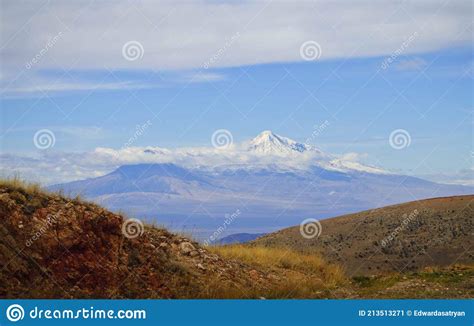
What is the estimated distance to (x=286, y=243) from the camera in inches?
1693

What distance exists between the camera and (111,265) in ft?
60.8

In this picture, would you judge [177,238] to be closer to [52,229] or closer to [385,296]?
[52,229]

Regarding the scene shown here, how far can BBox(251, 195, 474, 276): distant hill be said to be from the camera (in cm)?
3566

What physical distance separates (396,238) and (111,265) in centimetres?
2509

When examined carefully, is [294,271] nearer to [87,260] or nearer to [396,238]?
[87,260]

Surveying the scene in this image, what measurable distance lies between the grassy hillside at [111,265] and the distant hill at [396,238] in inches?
441

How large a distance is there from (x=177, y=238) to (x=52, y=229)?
530 centimetres

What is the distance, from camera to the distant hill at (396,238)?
35.7 metres

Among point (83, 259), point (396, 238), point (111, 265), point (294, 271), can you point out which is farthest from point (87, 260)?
point (396, 238)

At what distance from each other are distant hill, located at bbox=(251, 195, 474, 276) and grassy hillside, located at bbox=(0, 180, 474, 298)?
1120cm

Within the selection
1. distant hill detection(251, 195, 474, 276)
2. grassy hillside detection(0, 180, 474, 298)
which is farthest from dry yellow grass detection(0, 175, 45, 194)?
distant hill detection(251, 195, 474, 276)

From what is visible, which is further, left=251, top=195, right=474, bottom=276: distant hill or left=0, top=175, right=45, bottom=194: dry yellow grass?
left=251, top=195, right=474, bottom=276: distant hill

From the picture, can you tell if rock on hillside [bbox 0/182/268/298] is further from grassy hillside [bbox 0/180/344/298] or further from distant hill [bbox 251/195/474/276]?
distant hill [bbox 251/195/474/276]

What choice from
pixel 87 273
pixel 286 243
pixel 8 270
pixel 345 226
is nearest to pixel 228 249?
pixel 87 273
